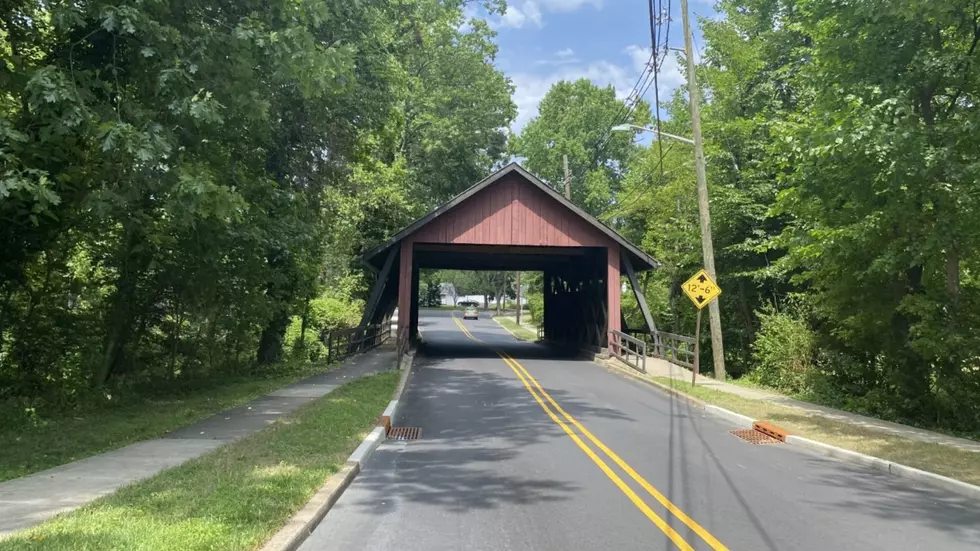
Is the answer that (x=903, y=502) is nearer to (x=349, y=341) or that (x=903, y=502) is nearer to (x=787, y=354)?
(x=787, y=354)

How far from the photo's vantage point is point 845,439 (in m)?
10.1

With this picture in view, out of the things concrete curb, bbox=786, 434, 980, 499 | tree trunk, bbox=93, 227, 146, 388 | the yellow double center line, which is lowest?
concrete curb, bbox=786, 434, 980, 499

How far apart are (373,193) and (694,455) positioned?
83.5 feet

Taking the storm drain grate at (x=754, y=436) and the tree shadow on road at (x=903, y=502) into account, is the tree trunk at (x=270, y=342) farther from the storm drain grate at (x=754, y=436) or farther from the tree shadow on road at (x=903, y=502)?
the tree shadow on road at (x=903, y=502)

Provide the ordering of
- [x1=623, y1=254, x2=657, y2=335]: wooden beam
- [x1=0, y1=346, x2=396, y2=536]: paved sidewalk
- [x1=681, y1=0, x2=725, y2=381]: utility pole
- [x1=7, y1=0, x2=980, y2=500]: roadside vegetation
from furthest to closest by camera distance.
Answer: [x1=623, y1=254, x2=657, y2=335]: wooden beam, [x1=681, y1=0, x2=725, y2=381]: utility pole, [x1=7, y1=0, x2=980, y2=500]: roadside vegetation, [x1=0, y1=346, x2=396, y2=536]: paved sidewalk

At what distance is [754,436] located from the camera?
35.0 ft

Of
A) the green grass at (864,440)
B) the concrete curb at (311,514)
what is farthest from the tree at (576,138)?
the concrete curb at (311,514)

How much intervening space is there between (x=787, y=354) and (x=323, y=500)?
1659 cm

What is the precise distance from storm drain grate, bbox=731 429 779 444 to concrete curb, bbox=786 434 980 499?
0.29 meters

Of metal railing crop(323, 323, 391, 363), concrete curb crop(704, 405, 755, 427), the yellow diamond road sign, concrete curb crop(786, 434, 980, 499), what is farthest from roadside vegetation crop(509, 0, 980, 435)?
metal railing crop(323, 323, 391, 363)

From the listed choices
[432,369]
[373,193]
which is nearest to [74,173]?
[432,369]

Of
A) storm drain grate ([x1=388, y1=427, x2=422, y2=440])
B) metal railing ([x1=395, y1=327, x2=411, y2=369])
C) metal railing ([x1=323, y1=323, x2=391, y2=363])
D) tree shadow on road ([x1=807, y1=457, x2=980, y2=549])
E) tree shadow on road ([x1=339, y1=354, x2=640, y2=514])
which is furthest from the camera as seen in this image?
metal railing ([x1=323, y1=323, x2=391, y2=363])

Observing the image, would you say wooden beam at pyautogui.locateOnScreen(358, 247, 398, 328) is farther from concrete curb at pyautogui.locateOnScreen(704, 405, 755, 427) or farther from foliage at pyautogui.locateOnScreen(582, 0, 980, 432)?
concrete curb at pyautogui.locateOnScreen(704, 405, 755, 427)

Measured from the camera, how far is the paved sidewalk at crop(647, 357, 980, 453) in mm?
10133
